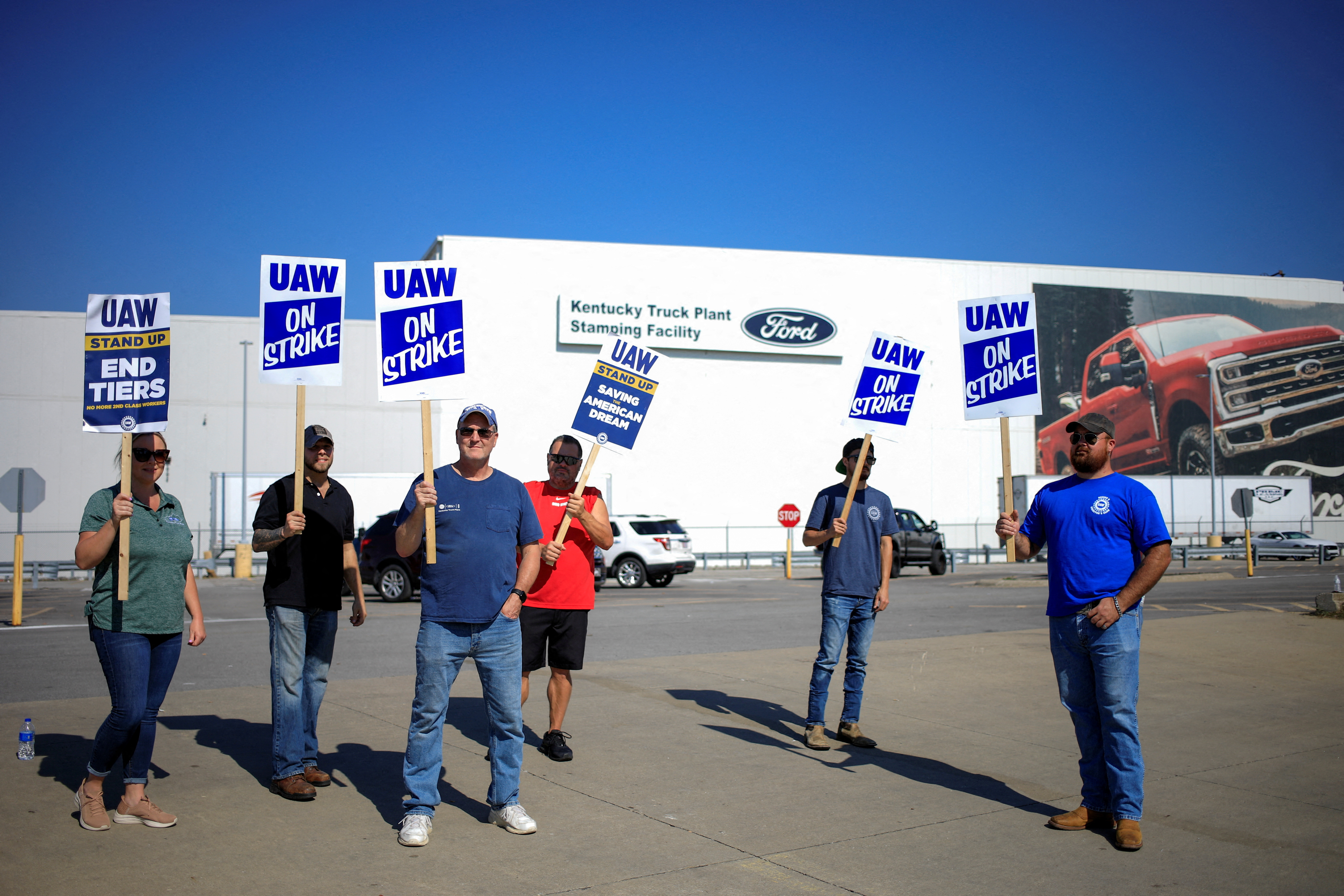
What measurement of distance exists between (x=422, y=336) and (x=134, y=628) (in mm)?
2154

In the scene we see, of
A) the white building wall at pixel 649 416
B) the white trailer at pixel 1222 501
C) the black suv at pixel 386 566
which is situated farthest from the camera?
the white trailer at pixel 1222 501

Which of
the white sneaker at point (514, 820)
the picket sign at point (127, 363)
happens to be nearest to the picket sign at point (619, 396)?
the picket sign at point (127, 363)

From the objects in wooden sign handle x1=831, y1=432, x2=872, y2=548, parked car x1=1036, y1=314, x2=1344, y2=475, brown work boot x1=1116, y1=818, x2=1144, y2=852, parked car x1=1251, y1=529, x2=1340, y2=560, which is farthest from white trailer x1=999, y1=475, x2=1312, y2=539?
brown work boot x1=1116, y1=818, x2=1144, y2=852

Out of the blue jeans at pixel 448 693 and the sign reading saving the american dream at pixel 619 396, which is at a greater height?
the sign reading saving the american dream at pixel 619 396

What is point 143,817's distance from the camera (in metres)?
5.05

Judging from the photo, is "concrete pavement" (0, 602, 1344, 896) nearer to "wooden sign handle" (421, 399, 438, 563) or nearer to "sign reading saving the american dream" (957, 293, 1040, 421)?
"wooden sign handle" (421, 399, 438, 563)

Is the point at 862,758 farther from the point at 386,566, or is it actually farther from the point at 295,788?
the point at 386,566

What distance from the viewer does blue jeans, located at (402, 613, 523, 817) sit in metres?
4.98

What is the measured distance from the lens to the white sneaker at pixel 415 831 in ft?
15.7

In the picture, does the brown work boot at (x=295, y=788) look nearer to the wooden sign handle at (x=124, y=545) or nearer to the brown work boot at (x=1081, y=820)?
the wooden sign handle at (x=124, y=545)

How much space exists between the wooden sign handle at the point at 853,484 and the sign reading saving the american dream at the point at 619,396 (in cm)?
149

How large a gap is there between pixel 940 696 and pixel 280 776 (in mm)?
5503

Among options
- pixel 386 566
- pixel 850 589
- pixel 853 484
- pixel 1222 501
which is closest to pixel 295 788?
pixel 850 589

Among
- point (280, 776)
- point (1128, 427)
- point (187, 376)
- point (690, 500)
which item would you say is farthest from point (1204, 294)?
point (280, 776)
